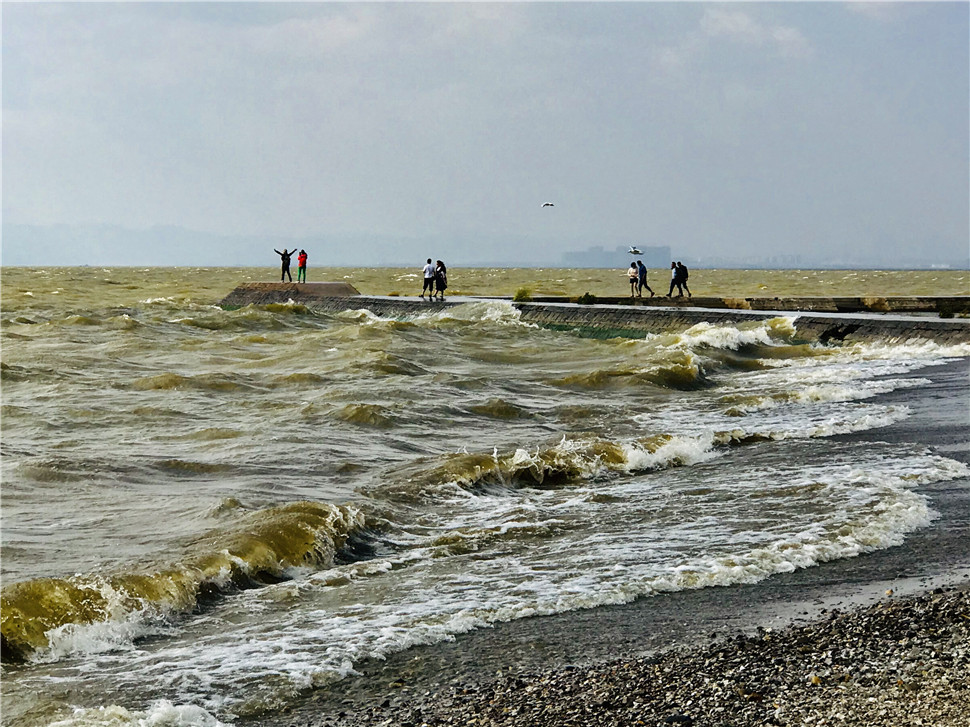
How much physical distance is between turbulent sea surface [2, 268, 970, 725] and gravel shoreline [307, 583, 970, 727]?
2.92 ft

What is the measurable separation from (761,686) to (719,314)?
26.7m

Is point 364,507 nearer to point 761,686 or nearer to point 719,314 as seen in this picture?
point 761,686

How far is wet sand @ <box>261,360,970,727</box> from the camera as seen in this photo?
13.4 feet

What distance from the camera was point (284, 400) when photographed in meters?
15.9

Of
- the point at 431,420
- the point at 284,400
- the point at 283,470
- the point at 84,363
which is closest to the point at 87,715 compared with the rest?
the point at 283,470

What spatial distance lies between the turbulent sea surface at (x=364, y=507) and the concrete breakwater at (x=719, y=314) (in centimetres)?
468

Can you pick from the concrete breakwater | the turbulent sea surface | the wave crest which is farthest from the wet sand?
the concrete breakwater

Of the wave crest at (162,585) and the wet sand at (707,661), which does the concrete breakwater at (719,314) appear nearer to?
the wet sand at (707,661)

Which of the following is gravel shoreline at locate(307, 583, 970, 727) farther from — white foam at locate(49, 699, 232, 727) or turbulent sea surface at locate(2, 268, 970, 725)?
turbulent sea surface at locate(2, 268, 970, 725)

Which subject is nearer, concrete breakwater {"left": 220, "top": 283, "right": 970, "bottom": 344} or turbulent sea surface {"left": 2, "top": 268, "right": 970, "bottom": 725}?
turbulent sea surface {"left": 2, "top": 268, "right": 970, "bottom": 725}

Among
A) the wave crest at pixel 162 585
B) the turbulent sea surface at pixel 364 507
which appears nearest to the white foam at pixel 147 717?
the turbulent sea surface at pixel 364 507

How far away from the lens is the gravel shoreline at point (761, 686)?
3.96 meters

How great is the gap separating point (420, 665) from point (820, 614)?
216 cm

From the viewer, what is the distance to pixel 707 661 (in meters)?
4.72
